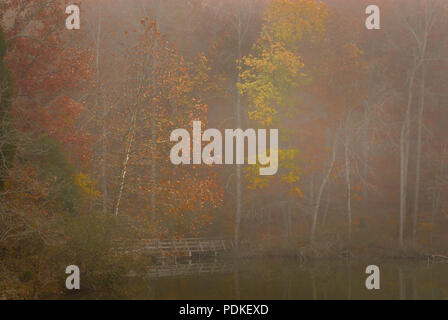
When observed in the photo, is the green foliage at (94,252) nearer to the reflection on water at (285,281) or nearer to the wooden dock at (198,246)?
the reflection on water at (285,281)

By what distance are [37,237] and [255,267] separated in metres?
10.6

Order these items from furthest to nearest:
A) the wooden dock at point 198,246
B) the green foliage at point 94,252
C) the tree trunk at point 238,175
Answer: the tree trunk at point 238,175 < the wooden dock at point 198,246 < the green foliage at point 94,252

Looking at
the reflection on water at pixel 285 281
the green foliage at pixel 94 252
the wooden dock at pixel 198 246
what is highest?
the green foliage at pixel 94 252

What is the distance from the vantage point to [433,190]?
3008 cm

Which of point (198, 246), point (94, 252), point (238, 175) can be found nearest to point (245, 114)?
point (238, 175)

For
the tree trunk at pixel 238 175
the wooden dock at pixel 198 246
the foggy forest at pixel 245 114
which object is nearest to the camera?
the foggy forest at pixel 245 114

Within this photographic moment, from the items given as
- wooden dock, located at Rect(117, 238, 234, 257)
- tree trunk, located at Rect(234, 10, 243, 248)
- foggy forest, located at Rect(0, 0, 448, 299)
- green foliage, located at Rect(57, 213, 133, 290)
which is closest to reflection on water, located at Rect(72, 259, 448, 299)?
foggy forest, located at Rect(0, 0, 448, 299)

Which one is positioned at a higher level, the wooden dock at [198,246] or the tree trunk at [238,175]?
the tree trunk at [238,175]

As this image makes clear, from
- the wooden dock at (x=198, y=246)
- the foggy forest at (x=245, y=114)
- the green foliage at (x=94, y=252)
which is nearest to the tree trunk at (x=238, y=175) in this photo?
the foggy forest at (x=245, y=114)

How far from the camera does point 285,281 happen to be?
20328mm

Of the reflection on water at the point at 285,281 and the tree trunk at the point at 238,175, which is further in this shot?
the tree trunk at the point at 238,175

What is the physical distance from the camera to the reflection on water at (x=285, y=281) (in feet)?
57.3

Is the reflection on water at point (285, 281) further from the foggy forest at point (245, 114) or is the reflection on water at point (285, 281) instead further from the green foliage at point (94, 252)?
the green foliage at point (94, 252)
